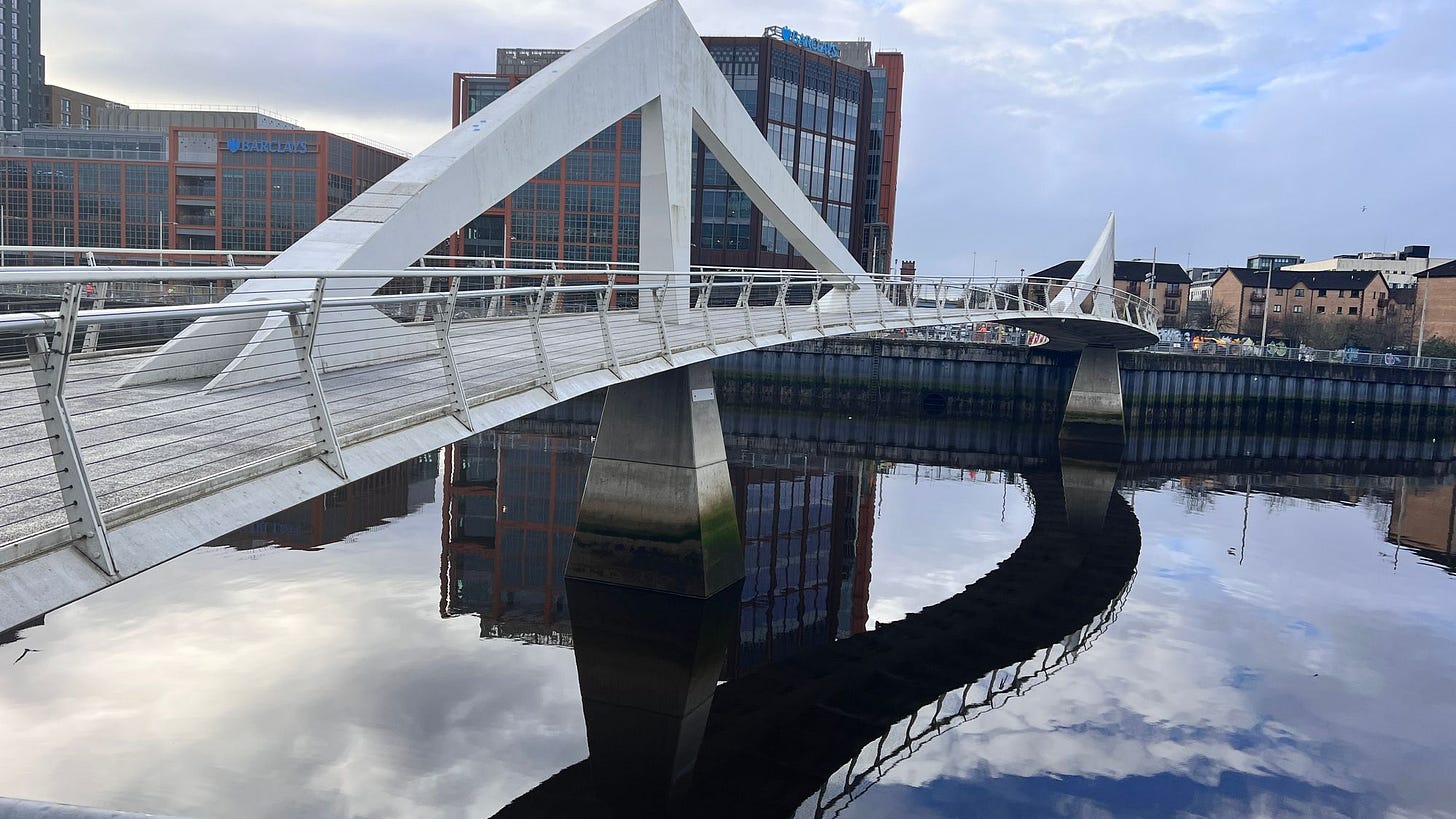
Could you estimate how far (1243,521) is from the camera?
2628 cm

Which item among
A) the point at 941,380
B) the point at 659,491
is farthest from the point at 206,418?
the point at 941,380

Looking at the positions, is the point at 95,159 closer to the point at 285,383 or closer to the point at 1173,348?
the point at 1173,348

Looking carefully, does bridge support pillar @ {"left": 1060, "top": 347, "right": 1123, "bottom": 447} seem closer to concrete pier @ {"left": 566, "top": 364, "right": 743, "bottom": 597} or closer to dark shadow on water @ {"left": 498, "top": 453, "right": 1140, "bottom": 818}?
dark shadow on water @ {"left": 498, "top": 453, "right": 1140, "bottom": 818}

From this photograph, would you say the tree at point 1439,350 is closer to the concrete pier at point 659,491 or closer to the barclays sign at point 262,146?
the concrete pier at point 659,491

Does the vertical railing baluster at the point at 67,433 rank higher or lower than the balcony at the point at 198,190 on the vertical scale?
lower

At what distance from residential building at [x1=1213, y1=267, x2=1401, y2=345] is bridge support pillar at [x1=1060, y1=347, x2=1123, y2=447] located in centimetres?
5595

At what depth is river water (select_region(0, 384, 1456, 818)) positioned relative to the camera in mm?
10242

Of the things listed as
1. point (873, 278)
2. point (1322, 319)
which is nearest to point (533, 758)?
point (873, 278)

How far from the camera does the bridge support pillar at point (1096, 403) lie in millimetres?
38572

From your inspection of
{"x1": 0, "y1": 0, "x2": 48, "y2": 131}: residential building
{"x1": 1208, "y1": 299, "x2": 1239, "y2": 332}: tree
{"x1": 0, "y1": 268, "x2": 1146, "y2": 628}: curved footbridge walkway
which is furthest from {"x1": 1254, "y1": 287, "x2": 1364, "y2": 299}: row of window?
{"x1": 0, "y1": 0, "x2": 48, "y2": 131}: residential building

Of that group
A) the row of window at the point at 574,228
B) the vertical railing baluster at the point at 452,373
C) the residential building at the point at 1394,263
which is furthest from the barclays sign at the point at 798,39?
the residential building at the point at 1394,263

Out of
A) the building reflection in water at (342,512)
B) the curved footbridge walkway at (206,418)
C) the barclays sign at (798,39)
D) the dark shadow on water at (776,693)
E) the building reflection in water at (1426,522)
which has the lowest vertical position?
the building reflection in water at (1426,522)

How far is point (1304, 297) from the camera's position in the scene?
3740 inches

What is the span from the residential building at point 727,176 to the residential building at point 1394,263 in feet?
213
